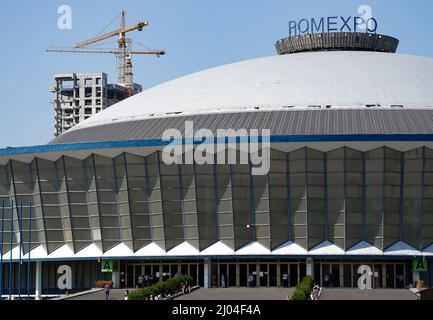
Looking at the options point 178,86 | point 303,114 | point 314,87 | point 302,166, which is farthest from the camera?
point 178,86

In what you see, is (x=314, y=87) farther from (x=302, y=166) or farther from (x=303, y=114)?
(x=302, y=166)

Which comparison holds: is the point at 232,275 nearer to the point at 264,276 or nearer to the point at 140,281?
the point at 264,276

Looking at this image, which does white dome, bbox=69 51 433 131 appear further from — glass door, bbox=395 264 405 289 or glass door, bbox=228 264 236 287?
glass door, bbox=228 264 236 287

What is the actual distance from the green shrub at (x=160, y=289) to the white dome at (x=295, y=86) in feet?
45.7

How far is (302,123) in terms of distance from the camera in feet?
194

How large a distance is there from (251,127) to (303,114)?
165 inches

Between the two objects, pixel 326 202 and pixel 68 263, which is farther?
pixel 68 263

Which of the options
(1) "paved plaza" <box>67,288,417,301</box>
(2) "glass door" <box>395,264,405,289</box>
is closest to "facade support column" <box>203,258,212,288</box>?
(1) "paved plaza" <box>67,288,417,301</box>

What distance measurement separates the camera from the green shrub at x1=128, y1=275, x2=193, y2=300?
44469 mm

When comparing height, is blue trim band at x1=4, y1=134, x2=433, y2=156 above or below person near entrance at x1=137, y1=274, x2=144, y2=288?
above

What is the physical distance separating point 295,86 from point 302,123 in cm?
719

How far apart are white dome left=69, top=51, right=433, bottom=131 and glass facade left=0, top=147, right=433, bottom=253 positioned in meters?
6.84

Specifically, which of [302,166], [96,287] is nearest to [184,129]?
[302,166]

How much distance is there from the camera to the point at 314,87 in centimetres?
6500
